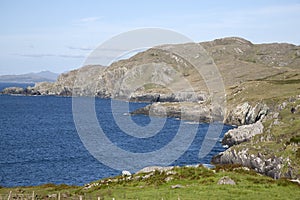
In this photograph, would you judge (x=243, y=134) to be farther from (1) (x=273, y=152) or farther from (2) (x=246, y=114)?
(2) (x=246, y=114)

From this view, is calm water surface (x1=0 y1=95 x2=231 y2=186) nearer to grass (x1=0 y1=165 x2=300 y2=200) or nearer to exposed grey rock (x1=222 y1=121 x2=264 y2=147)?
exposed grey rock (x1=222 y1=121 x2=264 y2=147)

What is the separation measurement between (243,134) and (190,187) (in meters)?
64.6

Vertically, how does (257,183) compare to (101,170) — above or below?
above

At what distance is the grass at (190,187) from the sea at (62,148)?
98.7 ft

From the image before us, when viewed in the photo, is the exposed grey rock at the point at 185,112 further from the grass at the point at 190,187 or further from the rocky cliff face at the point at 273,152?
the grass at the point at 190,187

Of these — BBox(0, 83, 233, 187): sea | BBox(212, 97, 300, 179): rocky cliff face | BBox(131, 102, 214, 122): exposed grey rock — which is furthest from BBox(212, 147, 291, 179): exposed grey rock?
BBox(131, 102, 214, 122): exposed grey rock

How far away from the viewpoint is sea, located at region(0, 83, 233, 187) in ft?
252

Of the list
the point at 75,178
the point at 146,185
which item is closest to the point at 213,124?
the point at 75,178

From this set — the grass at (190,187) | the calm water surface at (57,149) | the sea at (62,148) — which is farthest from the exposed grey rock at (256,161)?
the grass at (190,187)

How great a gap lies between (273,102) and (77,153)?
69.3 metres

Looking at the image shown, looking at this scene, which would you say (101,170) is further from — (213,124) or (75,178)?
(213,124)

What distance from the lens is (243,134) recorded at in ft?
323

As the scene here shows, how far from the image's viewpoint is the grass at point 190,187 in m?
34.0

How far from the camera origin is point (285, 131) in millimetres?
77500
